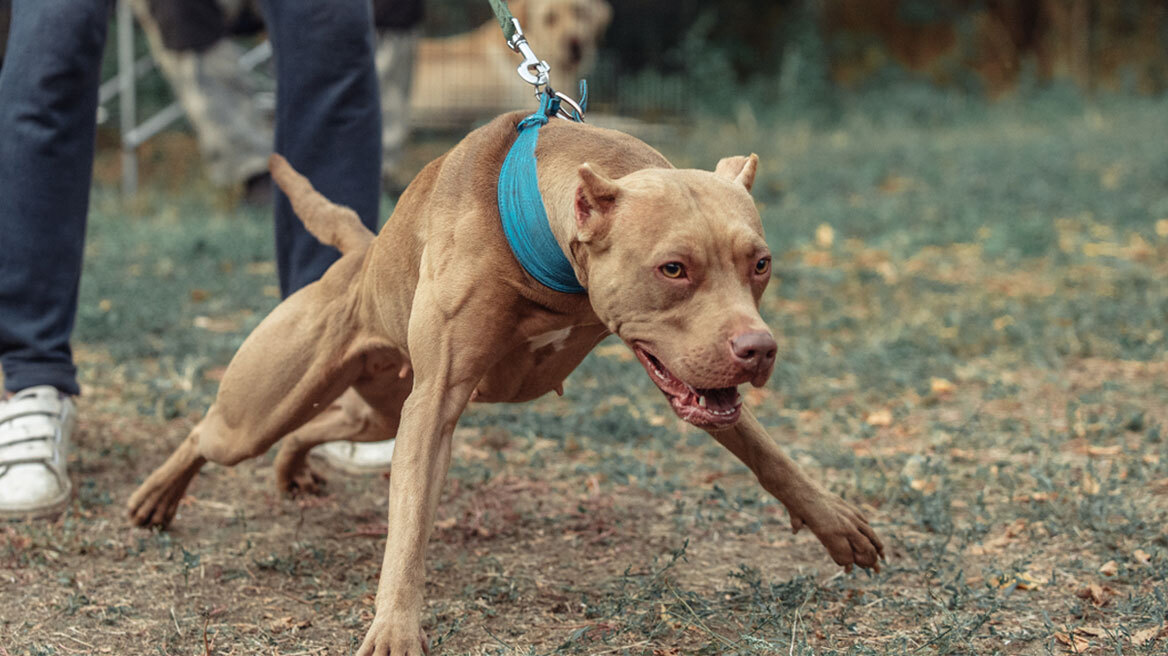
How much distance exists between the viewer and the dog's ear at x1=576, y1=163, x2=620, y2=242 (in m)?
2.05

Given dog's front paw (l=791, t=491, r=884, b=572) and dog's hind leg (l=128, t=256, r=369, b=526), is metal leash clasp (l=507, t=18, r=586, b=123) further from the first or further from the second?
dog's front paw (l=791, t=491, r=884, b=572)

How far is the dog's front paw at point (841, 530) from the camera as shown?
2586 millimetres

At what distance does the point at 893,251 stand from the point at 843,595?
166 inches

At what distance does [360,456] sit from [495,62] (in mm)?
6407

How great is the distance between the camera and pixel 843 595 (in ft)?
8.78


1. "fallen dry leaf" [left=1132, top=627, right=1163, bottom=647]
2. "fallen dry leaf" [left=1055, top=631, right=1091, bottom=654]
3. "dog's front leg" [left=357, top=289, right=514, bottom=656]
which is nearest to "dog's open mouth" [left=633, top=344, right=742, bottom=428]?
"dog's front leg" [left=357, top=289, right=514, bottom=656]

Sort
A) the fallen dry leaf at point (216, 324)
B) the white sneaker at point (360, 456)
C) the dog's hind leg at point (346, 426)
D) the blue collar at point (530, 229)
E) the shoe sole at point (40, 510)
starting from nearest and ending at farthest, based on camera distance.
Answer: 1. the blue collar at point (530, 229)
2. the dog's hind leg at point (346, 426)
3. the shoe sole at point (40, 510)
4. the white sneaker at point (360, 456)
5. the fallen dry leaf at point (216, 324)

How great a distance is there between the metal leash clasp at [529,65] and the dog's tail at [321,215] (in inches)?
22.5

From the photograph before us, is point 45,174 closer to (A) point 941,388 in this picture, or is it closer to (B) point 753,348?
(B) point 753,348

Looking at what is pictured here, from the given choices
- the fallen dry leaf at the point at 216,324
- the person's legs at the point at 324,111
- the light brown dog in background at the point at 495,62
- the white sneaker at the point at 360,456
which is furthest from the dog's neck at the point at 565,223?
the light brown dog in background at the point at 495,62

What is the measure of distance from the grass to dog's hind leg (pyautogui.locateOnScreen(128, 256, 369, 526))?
29 cm

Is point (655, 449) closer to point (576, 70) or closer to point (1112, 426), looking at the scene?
point (1112, 426)

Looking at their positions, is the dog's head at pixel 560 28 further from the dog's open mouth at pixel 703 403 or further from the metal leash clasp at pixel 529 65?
the dog's open mouth at pixel 703 403

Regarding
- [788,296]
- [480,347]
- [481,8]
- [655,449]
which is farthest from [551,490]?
[481,8]
